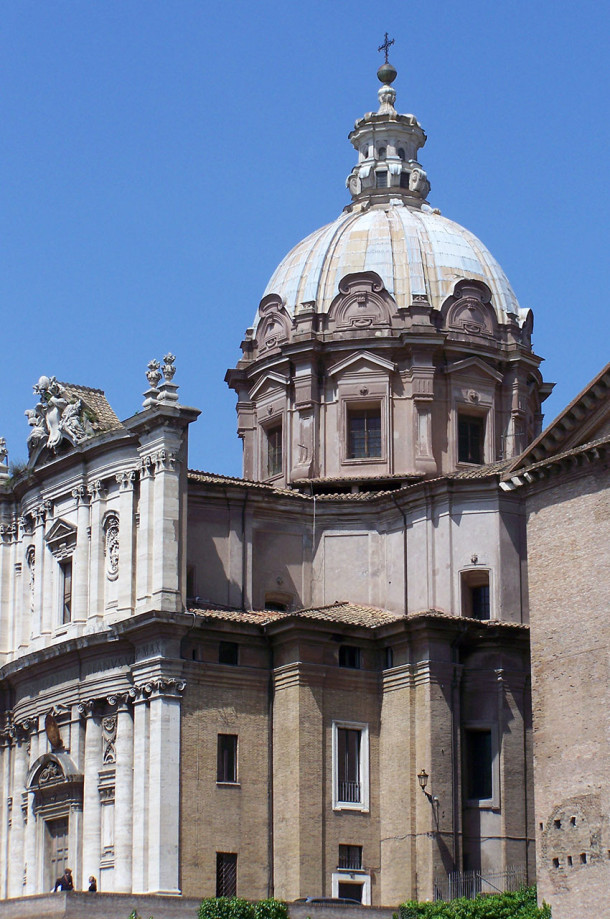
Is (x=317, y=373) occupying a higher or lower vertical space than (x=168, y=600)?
higher

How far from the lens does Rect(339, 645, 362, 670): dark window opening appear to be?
5691 cm

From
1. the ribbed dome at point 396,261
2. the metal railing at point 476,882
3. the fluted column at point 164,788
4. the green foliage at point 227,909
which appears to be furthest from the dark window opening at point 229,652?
the ribbed dome at point 396,261

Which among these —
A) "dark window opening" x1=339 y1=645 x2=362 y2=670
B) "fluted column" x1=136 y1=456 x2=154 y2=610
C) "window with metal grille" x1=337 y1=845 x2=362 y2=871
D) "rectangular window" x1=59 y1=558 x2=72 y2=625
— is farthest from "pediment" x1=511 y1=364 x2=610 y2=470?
"rectangular window" x1=59 y1=558 x2=72 y2=625

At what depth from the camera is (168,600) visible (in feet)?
183

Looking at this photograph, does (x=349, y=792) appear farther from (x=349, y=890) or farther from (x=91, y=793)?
(x=91, y=793)

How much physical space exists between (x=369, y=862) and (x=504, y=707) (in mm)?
5951

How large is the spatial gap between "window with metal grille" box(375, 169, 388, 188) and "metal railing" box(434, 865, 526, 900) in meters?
28.0

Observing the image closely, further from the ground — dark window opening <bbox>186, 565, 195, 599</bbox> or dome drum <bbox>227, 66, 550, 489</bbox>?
dome drum <bbox>227, 66, 550, 489</bbox>

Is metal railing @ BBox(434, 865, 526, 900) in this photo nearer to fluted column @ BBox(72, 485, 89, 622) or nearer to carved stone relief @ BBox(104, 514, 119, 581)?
carved stone relief @ BBox(104, 514, 119, 581)

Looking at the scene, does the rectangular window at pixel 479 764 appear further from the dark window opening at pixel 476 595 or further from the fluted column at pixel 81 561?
the fluted column at pixel 81 561

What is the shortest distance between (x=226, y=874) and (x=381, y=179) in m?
28.7

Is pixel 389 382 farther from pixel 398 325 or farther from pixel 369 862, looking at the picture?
pixel 369 862

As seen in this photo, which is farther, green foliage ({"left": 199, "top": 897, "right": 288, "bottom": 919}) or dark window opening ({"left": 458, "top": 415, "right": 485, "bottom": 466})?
dark window opening ({"left": 458, "top": 415, "right": 485, "bottom": 466})

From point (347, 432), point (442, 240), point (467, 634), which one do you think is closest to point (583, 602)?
point (467, 634)
